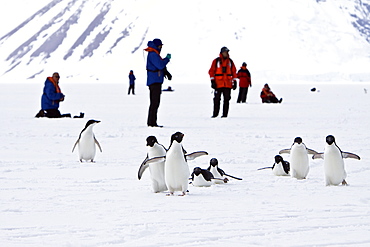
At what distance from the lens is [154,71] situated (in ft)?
36.8

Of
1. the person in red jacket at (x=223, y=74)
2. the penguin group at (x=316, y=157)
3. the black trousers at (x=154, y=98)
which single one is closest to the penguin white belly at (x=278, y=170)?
the penguin group at (x=316, y=157)

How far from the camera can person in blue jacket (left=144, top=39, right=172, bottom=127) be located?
10984 mm

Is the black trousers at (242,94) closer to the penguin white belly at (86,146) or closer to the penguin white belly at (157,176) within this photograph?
the penguin white belly at (86,146)

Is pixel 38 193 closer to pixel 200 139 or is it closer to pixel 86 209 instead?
pixel 86 209

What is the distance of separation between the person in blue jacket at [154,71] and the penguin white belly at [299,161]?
5597 millimetres

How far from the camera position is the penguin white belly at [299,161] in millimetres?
5596

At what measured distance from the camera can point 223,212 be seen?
13.8ft

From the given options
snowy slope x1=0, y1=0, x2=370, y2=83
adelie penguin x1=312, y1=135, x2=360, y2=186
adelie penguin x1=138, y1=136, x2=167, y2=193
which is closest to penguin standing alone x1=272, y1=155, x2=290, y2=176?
adelie penguin x1=312, y1=135, x2=360, y2=186

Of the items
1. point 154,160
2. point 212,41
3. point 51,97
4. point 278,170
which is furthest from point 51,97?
point 212,41

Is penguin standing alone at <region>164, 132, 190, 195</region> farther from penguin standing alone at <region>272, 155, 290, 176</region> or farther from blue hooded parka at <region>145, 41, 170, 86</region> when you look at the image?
blue hooded parka at <region>145, 41, 170, 86</region>

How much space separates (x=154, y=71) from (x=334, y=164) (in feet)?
20.9

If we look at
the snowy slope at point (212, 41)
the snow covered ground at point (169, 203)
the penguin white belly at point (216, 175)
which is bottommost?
the snow covered ground at point (169, 203)

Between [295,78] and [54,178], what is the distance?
8721 centimetres

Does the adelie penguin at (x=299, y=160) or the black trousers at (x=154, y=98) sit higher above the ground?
the black trousers at (x=154, y=98)
